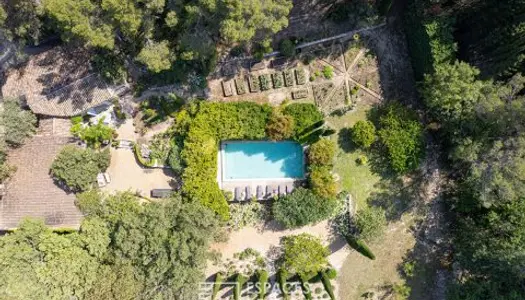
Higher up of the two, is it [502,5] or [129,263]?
[502,5]

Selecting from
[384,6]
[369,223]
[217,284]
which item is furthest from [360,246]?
[384,6]

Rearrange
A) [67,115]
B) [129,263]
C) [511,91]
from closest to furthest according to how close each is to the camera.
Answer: [511,91]
[129,263]
[67,115]

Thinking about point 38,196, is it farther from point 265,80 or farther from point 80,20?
point 265,80

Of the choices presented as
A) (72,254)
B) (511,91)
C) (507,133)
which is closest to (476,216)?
(507,133)

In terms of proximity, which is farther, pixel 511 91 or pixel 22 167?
pixel 22 167

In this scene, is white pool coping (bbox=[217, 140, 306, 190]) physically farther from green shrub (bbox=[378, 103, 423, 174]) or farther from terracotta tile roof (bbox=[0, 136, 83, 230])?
terracotta tile roof (bbox=[0, 136, 83, 230])

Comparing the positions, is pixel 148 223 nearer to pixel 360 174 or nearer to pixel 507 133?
pixel 360 174

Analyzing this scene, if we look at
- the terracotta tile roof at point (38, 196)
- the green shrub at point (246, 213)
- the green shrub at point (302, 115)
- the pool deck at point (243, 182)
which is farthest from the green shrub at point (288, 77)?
the terracotta tile roof at point (38, 196)
